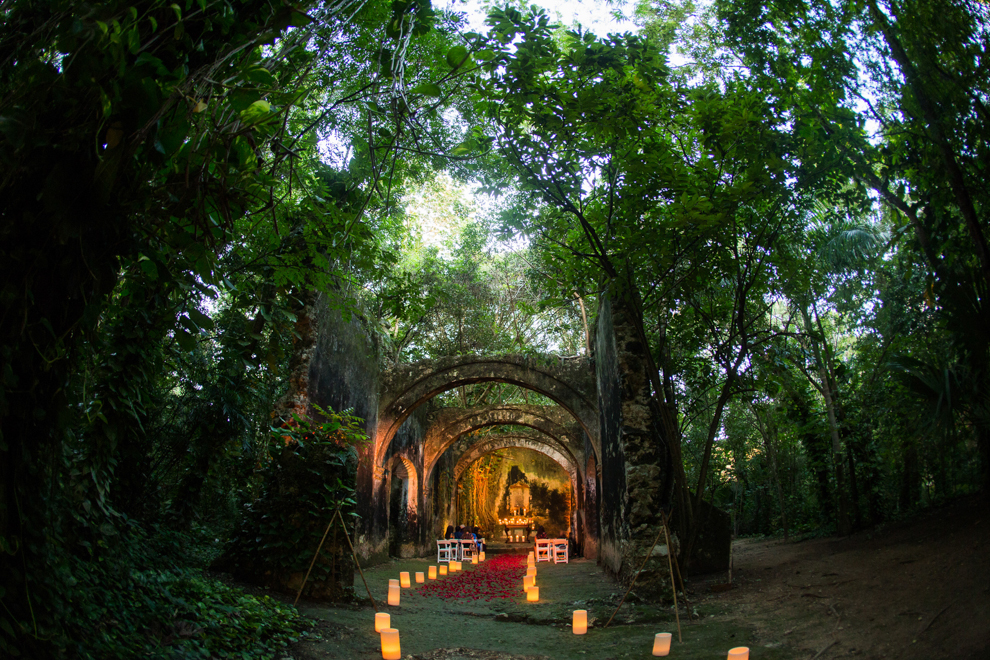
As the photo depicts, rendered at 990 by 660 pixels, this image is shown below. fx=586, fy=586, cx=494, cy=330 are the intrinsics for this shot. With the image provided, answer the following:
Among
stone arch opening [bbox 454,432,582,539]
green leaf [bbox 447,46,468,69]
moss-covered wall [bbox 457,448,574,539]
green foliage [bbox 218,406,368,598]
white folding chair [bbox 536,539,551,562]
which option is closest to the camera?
green leaf [bbox 447,46,468,69]

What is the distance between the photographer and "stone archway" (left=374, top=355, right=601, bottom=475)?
10.4 meters

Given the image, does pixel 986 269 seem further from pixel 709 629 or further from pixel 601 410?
pixel 601 410

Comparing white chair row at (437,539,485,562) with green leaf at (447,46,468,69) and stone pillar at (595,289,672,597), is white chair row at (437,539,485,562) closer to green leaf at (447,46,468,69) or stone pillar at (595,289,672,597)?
stone pillar at (595,289,672,597)

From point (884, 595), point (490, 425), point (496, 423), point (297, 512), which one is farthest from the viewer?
point (490, 425)

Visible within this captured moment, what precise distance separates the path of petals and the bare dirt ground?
100 inches

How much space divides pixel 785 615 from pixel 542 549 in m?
9.68

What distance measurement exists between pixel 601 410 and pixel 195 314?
26.5 ft

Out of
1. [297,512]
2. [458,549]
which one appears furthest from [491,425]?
[297,512]

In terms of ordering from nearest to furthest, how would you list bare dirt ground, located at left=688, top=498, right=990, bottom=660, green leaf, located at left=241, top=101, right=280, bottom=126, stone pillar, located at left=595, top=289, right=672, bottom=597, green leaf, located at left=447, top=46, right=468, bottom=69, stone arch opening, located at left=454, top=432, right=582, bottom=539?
→ green leaf, located at left=241, top=101, right=280, bottom=126 → green leaf, located at left=447, top=46, right=468, bottom=69 → bare dirt ground, located at left=688, top=498, right=990, bottom=660 → stone pillar, located at left=595, top=289, right=672, bottom=597 → stone arch opening, located at left=454, top=432, right=582, bottom=539

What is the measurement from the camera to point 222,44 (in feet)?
7.00

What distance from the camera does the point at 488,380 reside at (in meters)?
10.8

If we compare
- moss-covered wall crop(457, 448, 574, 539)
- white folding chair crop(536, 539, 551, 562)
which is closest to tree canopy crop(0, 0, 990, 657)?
white folding chair crop(536, 539, 551, 562)

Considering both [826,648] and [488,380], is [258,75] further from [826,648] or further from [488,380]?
[488,380]

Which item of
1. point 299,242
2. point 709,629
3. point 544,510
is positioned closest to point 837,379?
point 709,629
